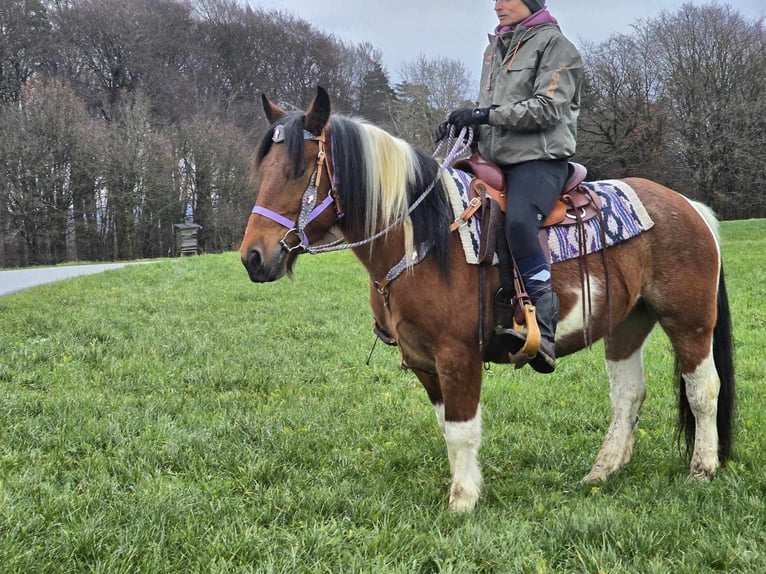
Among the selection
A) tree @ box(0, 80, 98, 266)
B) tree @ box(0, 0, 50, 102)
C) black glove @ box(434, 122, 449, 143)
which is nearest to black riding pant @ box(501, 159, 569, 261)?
black glove @ box(434, 122, 449, 143)

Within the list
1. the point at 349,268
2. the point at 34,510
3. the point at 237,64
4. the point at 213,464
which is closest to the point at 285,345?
the point at 213,464

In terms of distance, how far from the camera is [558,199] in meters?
3.42

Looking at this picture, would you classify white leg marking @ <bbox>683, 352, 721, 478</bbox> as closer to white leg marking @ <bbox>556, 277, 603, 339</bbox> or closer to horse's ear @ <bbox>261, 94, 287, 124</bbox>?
white leg marking @ <bbox>556, 277, 603, 339</bbox>

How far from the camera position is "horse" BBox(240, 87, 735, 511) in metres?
2.90

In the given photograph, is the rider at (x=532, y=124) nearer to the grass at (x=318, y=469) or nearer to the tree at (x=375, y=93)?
the grass at (x=318, y=469)

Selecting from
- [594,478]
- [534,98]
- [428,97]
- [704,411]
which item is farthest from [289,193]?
[428,97]

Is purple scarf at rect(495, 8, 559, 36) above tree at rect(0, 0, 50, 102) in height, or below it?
below

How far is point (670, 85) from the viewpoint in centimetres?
3197

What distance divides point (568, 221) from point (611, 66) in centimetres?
3606

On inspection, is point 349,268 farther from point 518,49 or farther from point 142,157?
point 142,157

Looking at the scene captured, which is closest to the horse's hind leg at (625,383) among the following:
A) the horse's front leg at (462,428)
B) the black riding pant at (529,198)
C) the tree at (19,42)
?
the horse's front leg at (462,428)

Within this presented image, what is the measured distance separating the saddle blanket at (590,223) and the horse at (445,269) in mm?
64

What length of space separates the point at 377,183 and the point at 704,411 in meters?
2.70

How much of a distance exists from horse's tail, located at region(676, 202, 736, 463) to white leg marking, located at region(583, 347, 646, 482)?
28cm
